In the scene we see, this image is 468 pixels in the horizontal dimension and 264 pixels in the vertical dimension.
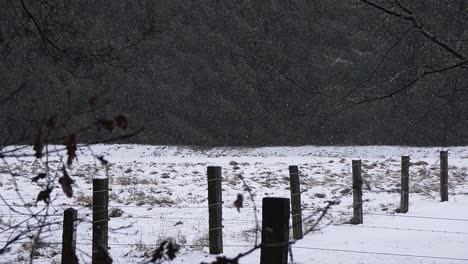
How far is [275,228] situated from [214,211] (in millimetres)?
4654

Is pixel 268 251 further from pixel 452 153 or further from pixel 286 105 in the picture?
pixel 286 105

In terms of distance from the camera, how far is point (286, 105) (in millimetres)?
37625

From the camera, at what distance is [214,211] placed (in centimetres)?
727

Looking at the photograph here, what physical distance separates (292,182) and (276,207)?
19.2 feet

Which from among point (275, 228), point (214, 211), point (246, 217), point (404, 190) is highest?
point (275, 228)

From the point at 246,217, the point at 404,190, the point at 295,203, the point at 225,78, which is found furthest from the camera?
the point at 225,78

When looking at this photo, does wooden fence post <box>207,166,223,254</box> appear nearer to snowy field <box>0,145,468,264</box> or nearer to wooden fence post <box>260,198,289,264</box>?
snowy field <box>0,145,468,264</box>

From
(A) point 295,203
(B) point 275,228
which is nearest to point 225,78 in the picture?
(A) point 295,203

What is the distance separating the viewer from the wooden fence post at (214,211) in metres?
7.27

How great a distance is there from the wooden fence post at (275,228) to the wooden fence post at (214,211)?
4.60 meters

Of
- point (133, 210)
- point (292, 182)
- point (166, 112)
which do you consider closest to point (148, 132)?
point (166, 112)

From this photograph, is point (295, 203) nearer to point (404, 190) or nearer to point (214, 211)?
point (214, 211)

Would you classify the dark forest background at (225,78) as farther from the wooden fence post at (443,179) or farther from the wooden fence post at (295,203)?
the wooden fence post at (295,203)

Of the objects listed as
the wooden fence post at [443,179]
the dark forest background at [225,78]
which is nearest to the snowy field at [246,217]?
the wooden fence post at [443,179]
